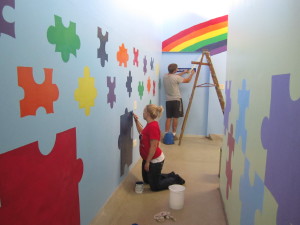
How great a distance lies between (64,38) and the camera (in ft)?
4.74

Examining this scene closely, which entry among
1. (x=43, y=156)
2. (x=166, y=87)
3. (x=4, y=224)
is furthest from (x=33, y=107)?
(x=166, y=87)

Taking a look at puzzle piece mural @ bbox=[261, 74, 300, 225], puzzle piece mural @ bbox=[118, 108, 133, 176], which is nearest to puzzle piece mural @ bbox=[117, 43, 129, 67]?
puzzle piece mural @ bbox=[118, 108, 133, 176]

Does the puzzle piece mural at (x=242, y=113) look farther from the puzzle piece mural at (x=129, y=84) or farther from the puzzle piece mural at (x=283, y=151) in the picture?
the puzzle piece mural at (x=129, y=84)

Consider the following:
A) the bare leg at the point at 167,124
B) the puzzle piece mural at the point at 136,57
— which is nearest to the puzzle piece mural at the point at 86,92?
the puzzle piece mural at the point at 136,57

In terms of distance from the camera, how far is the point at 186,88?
4770 mm

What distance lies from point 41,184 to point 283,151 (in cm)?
112

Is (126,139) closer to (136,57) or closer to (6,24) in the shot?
(136,57)

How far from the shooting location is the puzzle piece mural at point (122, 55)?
2.38 meters

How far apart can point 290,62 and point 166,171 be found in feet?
8.03

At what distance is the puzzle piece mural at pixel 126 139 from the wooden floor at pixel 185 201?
198mm

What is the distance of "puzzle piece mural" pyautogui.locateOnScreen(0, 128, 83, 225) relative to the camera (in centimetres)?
109

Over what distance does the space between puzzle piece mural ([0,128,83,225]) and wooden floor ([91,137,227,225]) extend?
497mm

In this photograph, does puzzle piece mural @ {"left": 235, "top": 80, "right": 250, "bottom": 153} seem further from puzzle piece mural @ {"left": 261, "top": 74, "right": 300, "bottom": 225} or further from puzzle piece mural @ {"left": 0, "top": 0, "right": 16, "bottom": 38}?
puzzle piece mural @ {"left": 0, "top": 0, "right": 16, "bottom": 38}

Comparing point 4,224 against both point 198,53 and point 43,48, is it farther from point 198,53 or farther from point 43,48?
point 198,53
